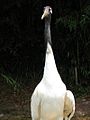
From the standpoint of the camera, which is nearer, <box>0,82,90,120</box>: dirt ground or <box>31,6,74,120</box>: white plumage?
<box>31,6,74,120</box>: white plumage

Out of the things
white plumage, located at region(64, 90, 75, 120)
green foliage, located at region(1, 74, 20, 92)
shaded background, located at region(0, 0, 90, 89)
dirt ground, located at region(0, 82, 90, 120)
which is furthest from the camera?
shaded background, located at region(0, 0, 90, 89)

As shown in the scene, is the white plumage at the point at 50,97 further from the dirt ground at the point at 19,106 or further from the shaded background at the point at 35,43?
the shaded background at the point at 35,43

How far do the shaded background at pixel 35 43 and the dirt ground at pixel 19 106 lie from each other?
0.21 m

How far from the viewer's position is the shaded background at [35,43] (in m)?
7.24

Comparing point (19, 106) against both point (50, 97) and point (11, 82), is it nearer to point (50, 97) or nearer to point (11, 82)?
point (11, 82)

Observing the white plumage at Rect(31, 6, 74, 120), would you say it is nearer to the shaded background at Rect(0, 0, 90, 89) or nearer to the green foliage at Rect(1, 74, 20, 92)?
the green foliage at Rect(1, 74, 20, 92)

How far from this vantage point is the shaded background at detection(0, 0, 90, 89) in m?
7.24

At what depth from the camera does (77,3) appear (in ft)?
23.4

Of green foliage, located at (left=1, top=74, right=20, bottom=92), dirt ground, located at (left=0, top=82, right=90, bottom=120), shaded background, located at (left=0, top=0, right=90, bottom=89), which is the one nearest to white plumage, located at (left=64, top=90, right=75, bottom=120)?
dirt ground, located at (left=0, top=82, right=90, bottom=120)

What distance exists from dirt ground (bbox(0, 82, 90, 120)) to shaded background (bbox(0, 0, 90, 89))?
214mm

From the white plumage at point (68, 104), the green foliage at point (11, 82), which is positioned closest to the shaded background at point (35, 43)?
the green foliage at point (11, 82)

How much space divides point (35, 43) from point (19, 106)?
1367mm

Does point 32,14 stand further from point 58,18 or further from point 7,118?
point 7,118

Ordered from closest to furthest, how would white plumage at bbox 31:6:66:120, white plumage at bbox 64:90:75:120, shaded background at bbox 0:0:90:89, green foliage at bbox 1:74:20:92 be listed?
1. white plumage at bbox 31:6:66:120
2. white plumage at bbox 64:90:75:120
3. green foliage at bbox 1:74:20:92
4. shaded background at bbox 0:0:90:89
